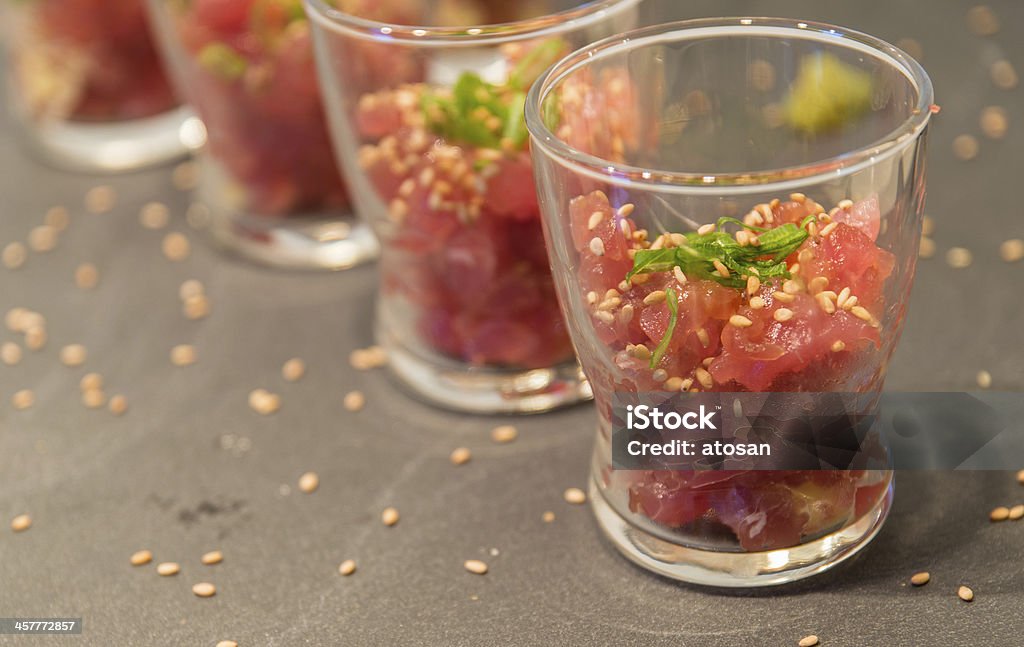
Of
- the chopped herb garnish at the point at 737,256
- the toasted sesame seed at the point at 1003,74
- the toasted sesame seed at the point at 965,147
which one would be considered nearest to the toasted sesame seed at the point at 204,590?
the chopped herb garnish at the point at 737,256

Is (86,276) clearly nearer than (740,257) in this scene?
No

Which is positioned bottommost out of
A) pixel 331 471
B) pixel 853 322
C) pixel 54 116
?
pixel 331 471

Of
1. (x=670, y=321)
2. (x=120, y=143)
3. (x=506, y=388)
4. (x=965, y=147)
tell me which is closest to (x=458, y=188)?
(x=506, y=388)

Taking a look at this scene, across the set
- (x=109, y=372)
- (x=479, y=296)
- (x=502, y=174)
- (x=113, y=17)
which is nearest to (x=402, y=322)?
(x=479, y=296)

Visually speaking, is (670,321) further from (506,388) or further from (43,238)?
(43,238)

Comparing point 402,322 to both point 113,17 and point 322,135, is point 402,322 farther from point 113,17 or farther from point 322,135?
point 113,17

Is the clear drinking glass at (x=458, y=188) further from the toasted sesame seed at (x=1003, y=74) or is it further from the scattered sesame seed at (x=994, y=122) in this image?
the toasted sesame seed at (x=1003, y=74)
